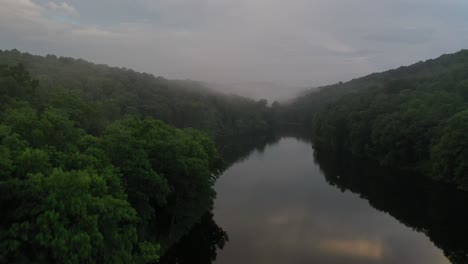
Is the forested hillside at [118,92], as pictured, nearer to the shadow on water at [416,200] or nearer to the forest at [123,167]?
the forest at [123,167]

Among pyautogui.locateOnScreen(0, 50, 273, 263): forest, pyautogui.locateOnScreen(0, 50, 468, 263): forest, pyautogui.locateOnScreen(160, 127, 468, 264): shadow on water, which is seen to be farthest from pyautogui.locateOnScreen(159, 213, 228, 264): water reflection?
pyautogui.locateOnScreen(0, 50, 273, 263): forest

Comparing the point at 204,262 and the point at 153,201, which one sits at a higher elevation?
the point at 153,201

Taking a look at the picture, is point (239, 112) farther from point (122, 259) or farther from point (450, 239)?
point (122, 259)

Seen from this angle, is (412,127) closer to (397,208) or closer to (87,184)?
(397,208)

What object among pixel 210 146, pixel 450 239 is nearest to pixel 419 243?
pixel 450 239

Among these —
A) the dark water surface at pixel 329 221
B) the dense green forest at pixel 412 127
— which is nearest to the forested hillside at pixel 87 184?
the dark water surface at pixel 329 221

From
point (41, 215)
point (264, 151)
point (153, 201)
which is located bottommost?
point (264, 151)

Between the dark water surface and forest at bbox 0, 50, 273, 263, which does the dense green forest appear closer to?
the dark water surface
